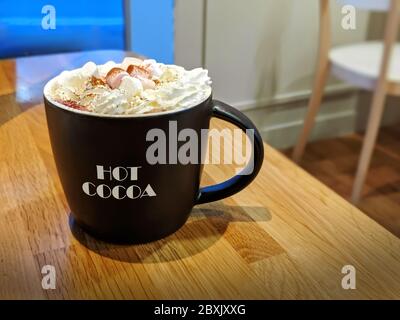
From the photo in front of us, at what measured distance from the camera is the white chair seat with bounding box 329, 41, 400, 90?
4.62 ft

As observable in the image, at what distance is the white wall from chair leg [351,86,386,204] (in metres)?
0.42

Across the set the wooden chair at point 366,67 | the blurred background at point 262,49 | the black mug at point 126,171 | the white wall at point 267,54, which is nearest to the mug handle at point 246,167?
the black mug at point 126,171

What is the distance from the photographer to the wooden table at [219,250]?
369 mm

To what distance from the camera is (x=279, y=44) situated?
5.70 feet

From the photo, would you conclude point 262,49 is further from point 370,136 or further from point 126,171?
point 126,171

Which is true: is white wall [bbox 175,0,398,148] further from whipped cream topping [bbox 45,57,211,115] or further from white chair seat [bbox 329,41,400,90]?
whipped cream topping [bbox 45,57,211,115]

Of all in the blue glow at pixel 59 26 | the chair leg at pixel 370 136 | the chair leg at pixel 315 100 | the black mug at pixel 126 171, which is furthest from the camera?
the chair leg at pixel 315 100

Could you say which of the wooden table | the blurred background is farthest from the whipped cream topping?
the blurred background

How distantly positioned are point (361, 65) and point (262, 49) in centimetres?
38

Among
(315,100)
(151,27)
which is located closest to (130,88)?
(151,27)

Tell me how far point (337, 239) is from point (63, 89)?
0.90ft

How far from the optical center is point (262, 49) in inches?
67.2

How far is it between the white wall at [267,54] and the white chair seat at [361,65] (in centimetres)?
20

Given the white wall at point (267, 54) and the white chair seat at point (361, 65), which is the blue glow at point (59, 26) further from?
the white chair seat at point (361, 65)
